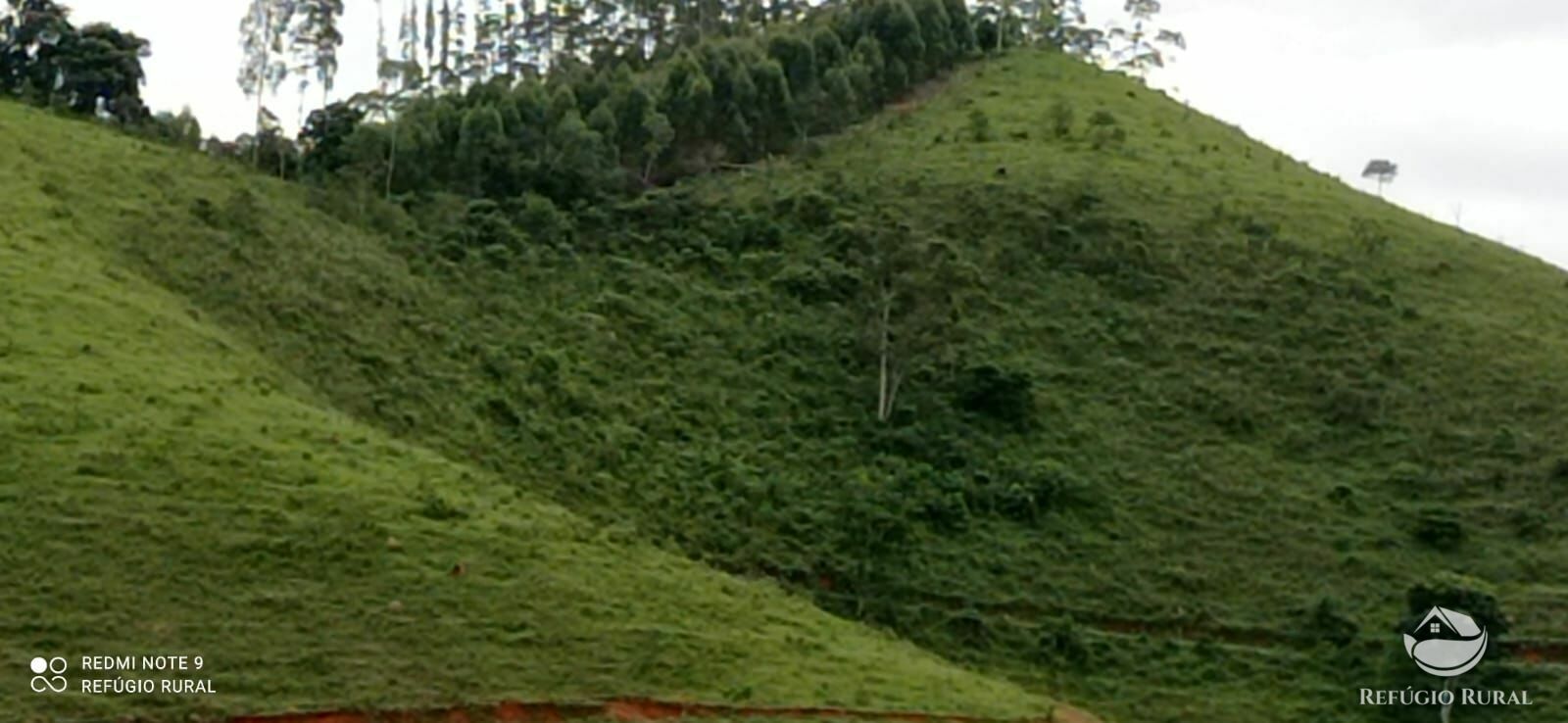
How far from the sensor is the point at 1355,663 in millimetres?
38844

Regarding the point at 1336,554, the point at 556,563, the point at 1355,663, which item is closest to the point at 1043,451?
the point at 1336,554

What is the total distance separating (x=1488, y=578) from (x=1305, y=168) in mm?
35427

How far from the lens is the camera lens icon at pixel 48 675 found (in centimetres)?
2467

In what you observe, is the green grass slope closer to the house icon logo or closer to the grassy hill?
the grassy hill

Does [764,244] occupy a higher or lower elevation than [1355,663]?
higher

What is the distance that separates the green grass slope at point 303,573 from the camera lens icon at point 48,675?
0.65ft

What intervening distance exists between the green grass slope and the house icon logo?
353 inches

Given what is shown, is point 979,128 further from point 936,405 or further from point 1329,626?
point 1329,626

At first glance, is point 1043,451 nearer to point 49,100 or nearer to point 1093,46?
point 49,100

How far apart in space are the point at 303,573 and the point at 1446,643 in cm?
2264

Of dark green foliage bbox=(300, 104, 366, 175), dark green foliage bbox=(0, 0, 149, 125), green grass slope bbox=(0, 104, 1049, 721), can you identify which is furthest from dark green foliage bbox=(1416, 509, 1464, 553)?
dark green foliage bbox=(0, 0, 149, 125)

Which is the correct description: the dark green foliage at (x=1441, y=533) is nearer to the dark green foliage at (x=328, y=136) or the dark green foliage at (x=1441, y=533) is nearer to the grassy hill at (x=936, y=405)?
the grassy hill at (x=936, y=405)

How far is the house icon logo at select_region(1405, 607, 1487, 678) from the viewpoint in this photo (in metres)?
37.1

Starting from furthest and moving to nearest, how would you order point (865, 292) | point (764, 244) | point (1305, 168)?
point (1305, 168)
point (764, 244)
point (865, 292)
